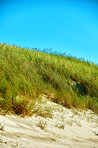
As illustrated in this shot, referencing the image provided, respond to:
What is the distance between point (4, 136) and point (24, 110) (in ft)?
2.79

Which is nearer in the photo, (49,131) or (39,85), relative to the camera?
(49,131)

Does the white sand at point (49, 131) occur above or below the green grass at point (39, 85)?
below

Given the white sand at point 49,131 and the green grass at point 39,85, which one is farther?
the green grass at point 39,85

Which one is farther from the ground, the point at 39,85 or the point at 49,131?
the point at 39,85

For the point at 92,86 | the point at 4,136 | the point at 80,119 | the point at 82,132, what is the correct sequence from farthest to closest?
the point at 92,86 → the point at 80,119 → the point at 82,132 → the point at 4,136

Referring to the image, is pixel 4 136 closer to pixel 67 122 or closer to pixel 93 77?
pixel 67 122

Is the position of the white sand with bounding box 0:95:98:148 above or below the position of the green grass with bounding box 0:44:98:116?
below

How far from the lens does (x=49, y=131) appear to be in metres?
2.96

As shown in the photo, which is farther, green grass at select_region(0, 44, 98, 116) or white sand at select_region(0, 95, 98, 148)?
green grass at select_region(0, 44, 98, 116)

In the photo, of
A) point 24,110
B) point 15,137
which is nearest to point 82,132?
point 24,110

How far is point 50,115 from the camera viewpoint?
3.48 meters

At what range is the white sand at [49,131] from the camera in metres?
2.43

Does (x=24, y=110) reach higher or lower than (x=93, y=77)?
lower

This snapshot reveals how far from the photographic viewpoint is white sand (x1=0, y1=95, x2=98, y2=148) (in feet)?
7.98
